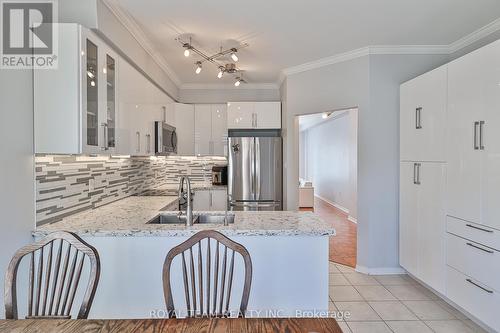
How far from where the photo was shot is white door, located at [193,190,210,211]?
4.66 meters

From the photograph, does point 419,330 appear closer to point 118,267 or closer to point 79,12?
point 118,267

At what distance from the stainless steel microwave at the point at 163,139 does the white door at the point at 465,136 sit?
2.96 meters

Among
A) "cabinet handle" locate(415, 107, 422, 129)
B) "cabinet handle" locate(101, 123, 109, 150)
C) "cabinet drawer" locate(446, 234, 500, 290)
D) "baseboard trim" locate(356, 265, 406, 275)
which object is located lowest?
"baseboard trim" locate(356, 265, 406, 275)

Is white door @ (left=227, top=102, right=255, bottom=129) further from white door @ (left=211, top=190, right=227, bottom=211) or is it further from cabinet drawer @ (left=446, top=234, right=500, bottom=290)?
cabinet drawer @ (left=446, top=234, right=500, bottom=290)

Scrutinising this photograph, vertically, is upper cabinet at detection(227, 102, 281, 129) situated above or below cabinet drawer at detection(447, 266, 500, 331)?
above

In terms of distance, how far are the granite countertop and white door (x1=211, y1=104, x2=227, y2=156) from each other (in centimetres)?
261

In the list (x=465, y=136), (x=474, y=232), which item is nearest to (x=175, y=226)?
(x=474, y=232)

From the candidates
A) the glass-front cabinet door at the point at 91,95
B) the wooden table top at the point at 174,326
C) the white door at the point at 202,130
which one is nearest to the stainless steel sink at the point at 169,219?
the glass-front cabinet door at the point at 91,95

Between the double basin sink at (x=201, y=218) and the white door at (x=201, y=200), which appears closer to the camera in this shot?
the double basin sink at (x=201, y=218)

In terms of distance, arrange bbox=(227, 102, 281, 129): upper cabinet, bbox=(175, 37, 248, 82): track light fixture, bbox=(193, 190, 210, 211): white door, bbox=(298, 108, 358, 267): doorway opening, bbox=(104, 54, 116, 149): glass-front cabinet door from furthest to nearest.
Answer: bbox=(298, 108, 358, 267): doorway opening, bbox=(227, 102, 281, 129): upper cabinet, bbox=(193, 190, 210, 211): white door, bbox=(175, 37, 248, 82): track light fixture, bbox=(104, 54, 116, 149): glass-front cabinet door

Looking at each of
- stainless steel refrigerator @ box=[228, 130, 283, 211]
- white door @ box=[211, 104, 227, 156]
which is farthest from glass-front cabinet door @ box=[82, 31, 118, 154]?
white door @ box=[211, 104, 227, 156]

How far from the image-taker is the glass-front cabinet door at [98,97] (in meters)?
2.06

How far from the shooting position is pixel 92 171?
9.36 ft

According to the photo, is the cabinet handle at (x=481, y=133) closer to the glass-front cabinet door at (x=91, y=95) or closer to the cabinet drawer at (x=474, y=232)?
the cabinet drawer at (x=474, y=232)
